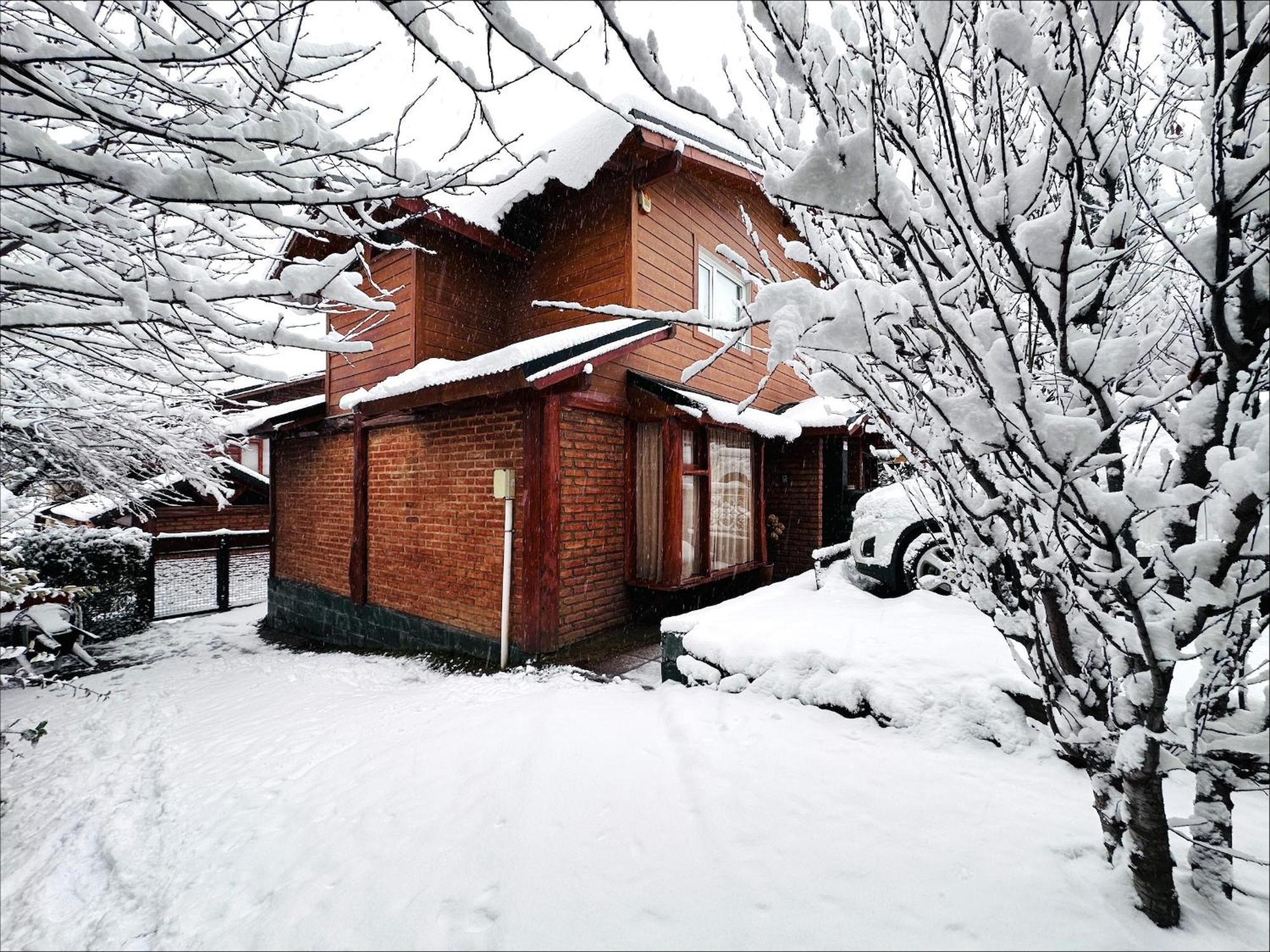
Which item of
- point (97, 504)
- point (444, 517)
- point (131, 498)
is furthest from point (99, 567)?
point (444, 517)

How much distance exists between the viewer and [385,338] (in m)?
7.33

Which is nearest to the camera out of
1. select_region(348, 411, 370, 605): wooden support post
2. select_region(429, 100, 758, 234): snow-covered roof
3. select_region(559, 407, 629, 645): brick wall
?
select_region(559, 407, 629, 645): brick wall

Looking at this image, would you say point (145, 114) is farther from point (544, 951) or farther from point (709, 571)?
point (709, 571)

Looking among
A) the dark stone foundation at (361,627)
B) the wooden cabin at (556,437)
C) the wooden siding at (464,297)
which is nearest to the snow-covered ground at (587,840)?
the dark stone foundation at (361,627)

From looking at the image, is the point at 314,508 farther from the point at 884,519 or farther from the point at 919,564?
the point at 919,564

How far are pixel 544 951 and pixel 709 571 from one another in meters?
5.16

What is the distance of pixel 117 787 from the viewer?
137 inches

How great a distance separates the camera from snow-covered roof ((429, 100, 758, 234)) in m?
6.11

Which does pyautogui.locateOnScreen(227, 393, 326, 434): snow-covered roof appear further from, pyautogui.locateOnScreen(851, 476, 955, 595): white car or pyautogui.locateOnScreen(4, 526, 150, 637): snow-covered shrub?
pyautogui.locateOnScreen(851, 476, 955, 595): white car

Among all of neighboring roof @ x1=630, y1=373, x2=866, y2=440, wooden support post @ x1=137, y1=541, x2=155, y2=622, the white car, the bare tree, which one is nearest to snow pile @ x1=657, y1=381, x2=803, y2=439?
neighboring roof @ x1=630, y1=373, x2=866, y2=440

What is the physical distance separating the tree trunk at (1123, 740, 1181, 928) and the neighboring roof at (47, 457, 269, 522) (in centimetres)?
883

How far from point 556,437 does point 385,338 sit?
3632 millimetres

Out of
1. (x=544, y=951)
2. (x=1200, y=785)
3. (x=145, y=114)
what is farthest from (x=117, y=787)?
(x=1200, y=785)

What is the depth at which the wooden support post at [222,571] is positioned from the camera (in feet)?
33.5
